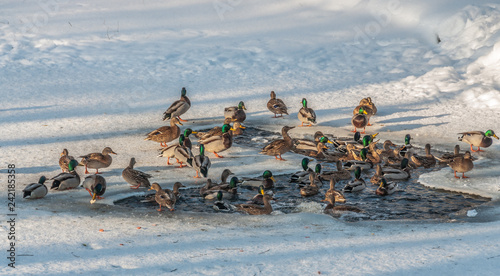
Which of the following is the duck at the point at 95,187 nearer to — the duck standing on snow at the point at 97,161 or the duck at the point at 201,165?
the duck standing on snow at the point at 97,161

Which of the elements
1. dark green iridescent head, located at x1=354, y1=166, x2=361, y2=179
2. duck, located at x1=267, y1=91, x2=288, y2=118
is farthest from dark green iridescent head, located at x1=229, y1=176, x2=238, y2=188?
duck, located at x1=267, y1=91, x2=288, y2=118

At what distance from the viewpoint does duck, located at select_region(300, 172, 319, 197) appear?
9.69 metres

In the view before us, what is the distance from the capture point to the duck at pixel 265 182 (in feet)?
33.1

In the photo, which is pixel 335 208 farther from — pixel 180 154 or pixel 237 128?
pixel 237 128

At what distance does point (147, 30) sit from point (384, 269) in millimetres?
20193

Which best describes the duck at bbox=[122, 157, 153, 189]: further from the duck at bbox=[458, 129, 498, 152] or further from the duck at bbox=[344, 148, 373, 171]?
the duck at bbox=[458, 129, 498, 152]

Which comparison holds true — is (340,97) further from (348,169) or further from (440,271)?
(440,271)

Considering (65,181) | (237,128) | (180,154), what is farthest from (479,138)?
(65,181)

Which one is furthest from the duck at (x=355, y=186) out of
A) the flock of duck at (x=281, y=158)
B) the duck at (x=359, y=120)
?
the duck at (x=359, y=120)

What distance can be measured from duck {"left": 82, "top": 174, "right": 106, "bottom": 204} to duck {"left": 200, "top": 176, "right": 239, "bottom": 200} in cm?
163

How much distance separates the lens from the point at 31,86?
17.6 meters

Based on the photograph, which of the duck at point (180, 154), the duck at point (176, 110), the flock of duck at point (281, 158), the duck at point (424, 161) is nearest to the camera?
the flock of duck at point (281, 158)

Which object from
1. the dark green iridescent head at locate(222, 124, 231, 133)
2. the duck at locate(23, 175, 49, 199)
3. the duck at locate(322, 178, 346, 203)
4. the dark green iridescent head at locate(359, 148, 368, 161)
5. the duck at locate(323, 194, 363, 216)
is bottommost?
the duck at locate(323, 194, 363, 216)

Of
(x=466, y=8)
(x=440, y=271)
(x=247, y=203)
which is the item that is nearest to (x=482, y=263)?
(x=440, y=271)
